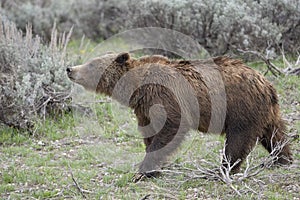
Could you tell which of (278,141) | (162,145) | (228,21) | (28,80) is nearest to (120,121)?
(28,80)

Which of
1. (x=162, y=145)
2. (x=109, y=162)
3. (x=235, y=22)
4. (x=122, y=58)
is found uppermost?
(x=235, y=22)

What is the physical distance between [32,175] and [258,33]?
4828mm

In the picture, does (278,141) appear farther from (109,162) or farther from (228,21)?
(228,21)

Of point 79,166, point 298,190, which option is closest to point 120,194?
point 79,166

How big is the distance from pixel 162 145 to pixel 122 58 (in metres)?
1.14

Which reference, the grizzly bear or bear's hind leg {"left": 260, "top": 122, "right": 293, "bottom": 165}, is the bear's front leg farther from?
bear's hind leg {"left": 260, "top": 122, "right": 293, "bottom": 165}

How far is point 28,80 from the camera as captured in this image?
7.97m

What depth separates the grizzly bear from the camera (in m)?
6.18

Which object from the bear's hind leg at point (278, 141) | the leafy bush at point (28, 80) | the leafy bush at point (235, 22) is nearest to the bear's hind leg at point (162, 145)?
the bear's hind leg at point (278, 141)

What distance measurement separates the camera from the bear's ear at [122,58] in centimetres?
670

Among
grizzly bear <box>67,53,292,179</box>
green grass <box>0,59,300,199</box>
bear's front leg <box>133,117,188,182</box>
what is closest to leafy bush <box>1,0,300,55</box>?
green grass <box>0,59,300,199</box>

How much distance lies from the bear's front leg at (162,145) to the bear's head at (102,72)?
36.3 inches

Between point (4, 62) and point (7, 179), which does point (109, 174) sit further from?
point (4, 62)

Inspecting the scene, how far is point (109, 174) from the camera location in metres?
6.54
